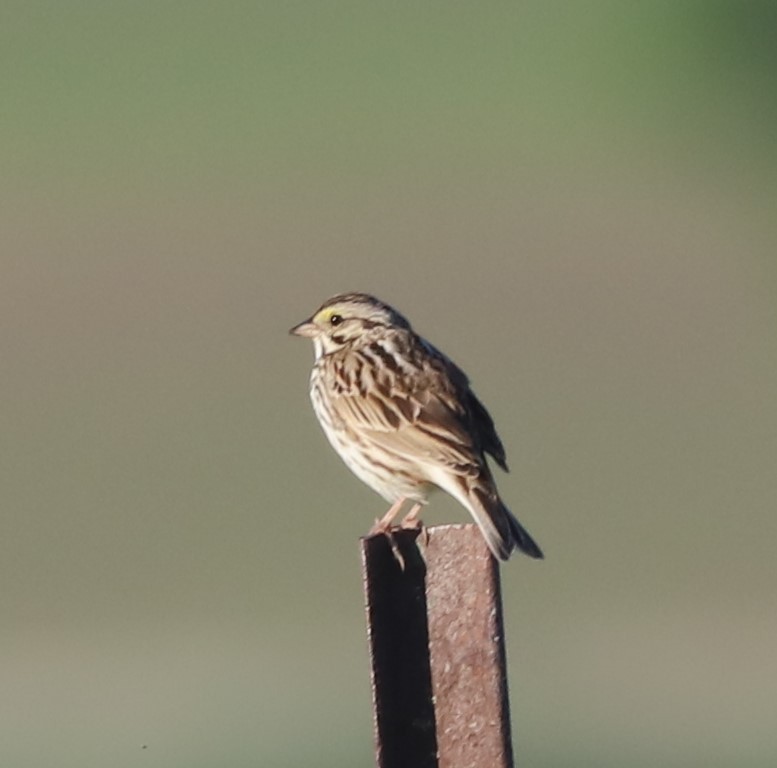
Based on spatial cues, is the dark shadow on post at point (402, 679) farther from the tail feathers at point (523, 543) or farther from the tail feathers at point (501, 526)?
the tail feathers at point (523, 543)

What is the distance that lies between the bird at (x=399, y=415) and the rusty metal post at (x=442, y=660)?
1819 millimetres

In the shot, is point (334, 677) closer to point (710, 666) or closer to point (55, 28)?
point (710, 666)

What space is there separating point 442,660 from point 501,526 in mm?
1721

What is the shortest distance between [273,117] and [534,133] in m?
3.43

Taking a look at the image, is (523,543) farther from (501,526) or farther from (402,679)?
(402,679)

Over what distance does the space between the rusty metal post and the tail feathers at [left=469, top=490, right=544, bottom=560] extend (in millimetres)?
1042

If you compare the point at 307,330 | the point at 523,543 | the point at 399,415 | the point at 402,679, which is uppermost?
the point at 307,330

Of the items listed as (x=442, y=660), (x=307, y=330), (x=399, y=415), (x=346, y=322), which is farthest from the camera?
(x=307, y=330)

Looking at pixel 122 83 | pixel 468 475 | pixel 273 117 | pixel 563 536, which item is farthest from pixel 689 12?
pixel 468 475

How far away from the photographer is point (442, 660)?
469 centimetres

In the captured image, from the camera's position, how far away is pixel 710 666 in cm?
1482

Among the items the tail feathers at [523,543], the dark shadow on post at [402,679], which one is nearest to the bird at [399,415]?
the tail feathers at [523,543]

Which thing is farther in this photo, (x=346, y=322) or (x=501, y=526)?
(x=346, y=322)

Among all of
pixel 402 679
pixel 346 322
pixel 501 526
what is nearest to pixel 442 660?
pixel 402 679
